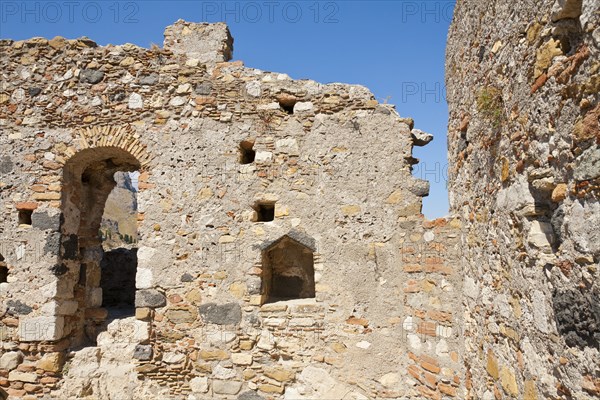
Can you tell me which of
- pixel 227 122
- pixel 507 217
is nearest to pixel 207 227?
pixel 227 122

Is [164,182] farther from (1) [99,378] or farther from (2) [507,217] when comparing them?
(2) [507,217]

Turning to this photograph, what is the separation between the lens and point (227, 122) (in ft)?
18.1

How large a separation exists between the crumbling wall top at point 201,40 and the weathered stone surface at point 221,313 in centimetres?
326

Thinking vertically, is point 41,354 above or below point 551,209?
below

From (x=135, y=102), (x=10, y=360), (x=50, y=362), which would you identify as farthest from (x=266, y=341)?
(x=135, y=102)

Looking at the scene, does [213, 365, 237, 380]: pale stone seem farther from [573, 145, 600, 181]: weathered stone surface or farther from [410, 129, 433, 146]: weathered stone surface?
[573, 145, 600, 181]: weathered stone surface

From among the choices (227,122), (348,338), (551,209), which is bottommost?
(348,338)

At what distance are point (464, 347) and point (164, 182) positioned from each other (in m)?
3.86

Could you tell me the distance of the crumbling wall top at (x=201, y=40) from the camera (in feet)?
20.1

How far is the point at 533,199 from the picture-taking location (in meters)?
2.51

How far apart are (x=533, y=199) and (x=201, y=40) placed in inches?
202

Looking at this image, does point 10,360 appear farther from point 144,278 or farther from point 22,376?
point 144,278

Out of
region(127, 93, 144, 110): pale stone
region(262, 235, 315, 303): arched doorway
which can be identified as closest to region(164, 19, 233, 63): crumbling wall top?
region(127, 93, 144, 110): pale stone

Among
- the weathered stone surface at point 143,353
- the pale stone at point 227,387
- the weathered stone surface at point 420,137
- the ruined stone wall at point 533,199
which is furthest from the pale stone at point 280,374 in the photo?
the weathered stone surface at point 420,137
